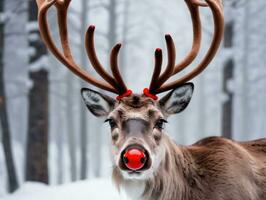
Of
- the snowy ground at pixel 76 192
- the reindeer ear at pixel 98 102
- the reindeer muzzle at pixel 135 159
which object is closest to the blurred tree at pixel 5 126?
the snowy ground at pixel 76 192

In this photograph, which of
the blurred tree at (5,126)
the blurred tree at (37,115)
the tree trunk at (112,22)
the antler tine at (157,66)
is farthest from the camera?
the tree trunk at (112,22)

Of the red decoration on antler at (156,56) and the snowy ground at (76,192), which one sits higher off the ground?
the red decoration on antler at (156,56)

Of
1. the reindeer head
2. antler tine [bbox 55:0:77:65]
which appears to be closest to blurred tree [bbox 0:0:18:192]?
antler tine [bbox 55:0:77:65]

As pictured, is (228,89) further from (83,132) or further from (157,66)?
(157,66)

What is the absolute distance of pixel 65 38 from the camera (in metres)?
4.97

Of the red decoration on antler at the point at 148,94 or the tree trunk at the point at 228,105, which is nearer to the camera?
the red decoration on antler at the point at 148,94

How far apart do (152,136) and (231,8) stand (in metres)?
9.84

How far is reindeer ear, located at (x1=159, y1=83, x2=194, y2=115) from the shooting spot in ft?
14.2

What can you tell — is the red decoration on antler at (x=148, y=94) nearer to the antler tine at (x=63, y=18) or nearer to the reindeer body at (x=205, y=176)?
the reindeer body at (x=205, y=176)

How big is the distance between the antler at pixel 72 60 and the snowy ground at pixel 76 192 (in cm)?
355

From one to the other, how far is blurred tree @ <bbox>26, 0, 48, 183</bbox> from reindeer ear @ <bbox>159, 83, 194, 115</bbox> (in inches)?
256

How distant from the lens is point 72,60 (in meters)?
4.86

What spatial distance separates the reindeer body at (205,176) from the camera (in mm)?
4203

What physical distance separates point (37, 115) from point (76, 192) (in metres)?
2.80
